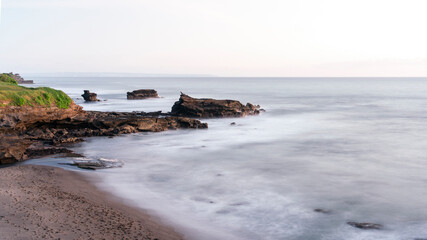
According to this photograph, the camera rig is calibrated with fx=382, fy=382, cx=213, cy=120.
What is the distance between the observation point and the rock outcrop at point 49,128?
62.5 ft

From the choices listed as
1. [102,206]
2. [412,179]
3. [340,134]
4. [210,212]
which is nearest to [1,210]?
[102,206]

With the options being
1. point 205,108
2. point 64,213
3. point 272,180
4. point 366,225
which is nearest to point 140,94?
point 205,108

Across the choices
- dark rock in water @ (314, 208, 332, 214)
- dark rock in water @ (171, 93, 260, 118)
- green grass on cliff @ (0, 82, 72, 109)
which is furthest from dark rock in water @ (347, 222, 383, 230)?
dark rock in water @ (171, 93, 260, 118)

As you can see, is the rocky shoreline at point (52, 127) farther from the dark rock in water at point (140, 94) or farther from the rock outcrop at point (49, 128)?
the dark rock in water at point (140, 94)

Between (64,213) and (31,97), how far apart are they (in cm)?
1601

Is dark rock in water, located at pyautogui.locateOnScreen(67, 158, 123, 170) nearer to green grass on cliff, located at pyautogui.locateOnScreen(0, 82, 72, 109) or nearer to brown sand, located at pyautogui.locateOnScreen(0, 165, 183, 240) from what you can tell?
brown sand, located at pyautogui.locateOnScreen(0, 165, 183, 240)

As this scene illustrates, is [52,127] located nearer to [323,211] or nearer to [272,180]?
[272,180]

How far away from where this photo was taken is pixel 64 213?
11.2m

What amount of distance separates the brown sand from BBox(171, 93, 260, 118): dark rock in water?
24053 millimetres

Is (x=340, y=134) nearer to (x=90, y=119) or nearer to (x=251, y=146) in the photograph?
(x=251, y=146)

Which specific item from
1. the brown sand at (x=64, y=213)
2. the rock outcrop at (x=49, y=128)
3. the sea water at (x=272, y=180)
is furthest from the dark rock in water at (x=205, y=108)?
the brown sand at (x=64, y=213)

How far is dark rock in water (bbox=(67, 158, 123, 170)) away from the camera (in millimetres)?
17812

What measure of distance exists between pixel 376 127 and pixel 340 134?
21.4 ft

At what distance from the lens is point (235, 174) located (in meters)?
18.3
